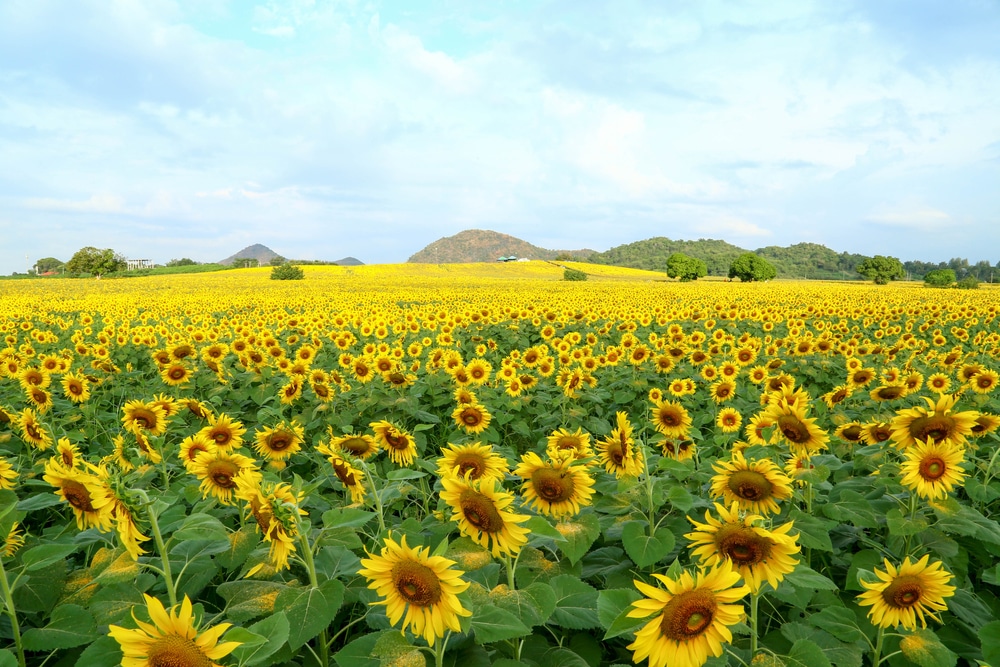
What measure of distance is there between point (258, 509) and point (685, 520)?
1791mm

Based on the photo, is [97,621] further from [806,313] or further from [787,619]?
[806,313]

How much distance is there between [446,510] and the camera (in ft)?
8.45

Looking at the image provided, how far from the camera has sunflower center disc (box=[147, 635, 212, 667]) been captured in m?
1.31

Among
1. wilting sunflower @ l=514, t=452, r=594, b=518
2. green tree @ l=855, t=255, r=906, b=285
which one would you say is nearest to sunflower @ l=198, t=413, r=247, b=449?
wilting sunflower @ l=514, t=452, r=594, b=518

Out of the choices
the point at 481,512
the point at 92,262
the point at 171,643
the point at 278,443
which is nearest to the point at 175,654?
the point at 171,643

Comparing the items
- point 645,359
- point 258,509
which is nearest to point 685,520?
point 258,509

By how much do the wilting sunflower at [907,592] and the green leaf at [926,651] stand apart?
0.04 meters

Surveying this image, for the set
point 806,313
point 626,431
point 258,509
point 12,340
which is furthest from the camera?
point 806,313

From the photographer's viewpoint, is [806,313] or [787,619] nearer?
[787,619]

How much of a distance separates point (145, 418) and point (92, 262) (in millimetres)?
82731

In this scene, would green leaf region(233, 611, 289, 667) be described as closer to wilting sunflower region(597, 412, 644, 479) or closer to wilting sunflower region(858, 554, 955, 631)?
wilting sunflower region(597, 412, 644, 479)

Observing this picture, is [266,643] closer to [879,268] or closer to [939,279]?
[939,279]

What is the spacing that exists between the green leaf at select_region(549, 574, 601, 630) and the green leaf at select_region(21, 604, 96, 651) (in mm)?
1571

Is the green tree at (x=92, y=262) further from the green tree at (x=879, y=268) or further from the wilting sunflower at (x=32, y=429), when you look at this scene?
the green tree at (x=879, y=268)
